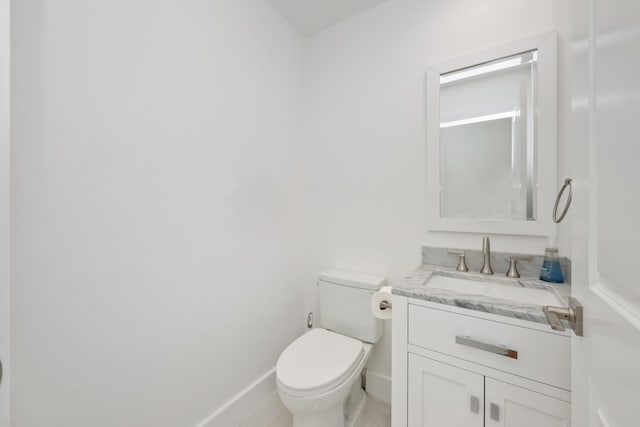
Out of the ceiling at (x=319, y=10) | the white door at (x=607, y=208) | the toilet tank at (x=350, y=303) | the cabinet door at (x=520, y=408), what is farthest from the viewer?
the ceiling at (x=319, y=10)

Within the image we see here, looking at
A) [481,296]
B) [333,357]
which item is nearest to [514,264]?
[481,296]

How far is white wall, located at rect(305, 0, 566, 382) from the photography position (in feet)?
4.41

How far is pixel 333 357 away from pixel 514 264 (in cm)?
101

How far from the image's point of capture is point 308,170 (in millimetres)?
1932

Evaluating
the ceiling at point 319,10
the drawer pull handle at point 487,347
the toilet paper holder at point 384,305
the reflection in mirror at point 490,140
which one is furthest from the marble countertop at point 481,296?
the ceiling at point 319,10

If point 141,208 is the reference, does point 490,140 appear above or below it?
above

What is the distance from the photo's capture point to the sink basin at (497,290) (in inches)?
40.3

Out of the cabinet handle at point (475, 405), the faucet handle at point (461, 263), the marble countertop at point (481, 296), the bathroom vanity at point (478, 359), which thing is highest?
the faucet handle at point (461, 263)

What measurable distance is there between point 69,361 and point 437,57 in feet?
7.05

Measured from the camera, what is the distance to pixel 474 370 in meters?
0.91

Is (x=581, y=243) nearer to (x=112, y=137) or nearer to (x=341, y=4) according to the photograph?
(x=112, y=137)

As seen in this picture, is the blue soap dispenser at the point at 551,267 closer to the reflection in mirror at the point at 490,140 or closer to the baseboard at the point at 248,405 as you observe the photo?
the reflection in mirror at the point at 490,140

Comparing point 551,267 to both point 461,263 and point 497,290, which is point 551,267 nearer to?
point 497,290

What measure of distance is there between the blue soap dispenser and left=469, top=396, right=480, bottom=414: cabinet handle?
62cm
